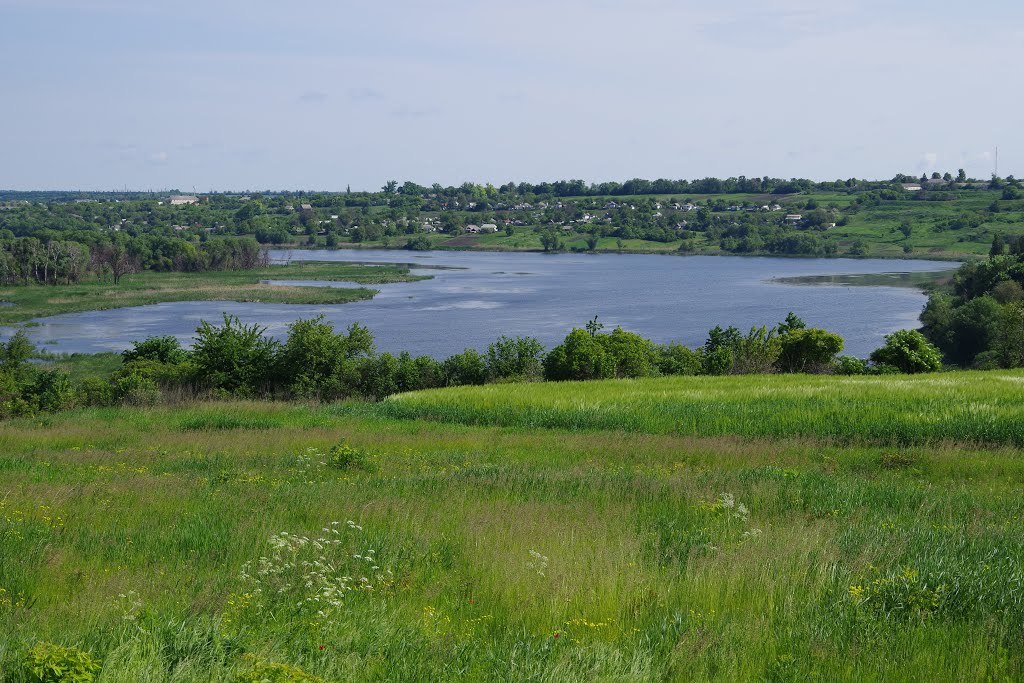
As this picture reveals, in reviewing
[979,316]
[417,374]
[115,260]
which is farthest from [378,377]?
[115,260]

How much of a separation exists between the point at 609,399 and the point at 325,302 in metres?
82.2

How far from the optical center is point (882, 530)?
10055 millimetres

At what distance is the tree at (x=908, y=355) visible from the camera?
44875mm

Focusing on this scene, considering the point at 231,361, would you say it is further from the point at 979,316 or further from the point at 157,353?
the point at 979,316

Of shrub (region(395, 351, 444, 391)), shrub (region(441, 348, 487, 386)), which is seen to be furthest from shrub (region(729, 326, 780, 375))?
shrub (region(395, 351, 444, 391))

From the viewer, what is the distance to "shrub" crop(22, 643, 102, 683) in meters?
5.21

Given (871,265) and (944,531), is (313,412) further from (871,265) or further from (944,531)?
(871,265)

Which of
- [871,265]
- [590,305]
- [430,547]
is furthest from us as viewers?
[871,265]

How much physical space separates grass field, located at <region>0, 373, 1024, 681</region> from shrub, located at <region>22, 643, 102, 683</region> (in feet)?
0.35

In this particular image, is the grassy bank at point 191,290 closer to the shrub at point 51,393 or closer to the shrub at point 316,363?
the shrub at point 51,393

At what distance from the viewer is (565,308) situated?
3944 inches

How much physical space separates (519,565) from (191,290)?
120 meters

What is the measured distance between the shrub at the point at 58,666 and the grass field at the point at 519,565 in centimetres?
11

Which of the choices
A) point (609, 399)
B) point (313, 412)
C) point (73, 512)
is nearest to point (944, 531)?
point (73, 512)
